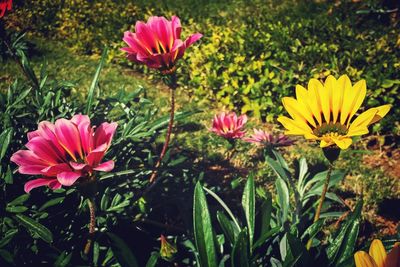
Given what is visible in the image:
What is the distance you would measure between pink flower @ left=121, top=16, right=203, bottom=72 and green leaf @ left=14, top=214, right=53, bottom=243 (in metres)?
0.63

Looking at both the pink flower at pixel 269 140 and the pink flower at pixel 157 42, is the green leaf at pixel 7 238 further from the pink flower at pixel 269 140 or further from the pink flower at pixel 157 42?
the pink flower at pixel 269 140

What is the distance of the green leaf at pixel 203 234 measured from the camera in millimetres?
933

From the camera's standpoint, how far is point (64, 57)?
4.96 m

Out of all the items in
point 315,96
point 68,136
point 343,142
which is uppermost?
point 315,96

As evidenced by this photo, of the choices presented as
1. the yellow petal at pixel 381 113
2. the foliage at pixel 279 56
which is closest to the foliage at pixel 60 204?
the yellow petal at pixel 381 113

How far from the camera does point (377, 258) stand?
26.2 inches

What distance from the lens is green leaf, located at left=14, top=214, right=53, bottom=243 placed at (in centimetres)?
97

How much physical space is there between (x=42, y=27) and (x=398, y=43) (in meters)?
5.62

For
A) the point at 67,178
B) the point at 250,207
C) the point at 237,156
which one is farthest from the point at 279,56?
the point at 67,178

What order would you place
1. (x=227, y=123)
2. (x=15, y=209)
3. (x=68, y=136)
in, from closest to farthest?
(x=68, y=136), (x=15, y=209), (x=227, y=123)

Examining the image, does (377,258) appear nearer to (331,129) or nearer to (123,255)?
(331,129)

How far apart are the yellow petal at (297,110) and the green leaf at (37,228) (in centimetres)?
81

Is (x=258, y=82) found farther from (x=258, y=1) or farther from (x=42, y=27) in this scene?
(x=42, y=27)

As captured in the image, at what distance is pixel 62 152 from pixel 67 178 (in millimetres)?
149
